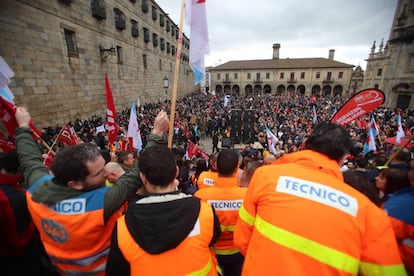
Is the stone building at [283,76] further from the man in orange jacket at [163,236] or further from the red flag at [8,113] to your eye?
the man in orange jacket at [163,236]

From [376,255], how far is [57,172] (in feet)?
6.52

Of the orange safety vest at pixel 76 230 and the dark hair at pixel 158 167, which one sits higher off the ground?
the dark hair at pixel 158 167

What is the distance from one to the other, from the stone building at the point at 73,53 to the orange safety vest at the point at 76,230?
897 centimetres

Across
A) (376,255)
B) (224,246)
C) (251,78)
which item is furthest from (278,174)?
(251,78)

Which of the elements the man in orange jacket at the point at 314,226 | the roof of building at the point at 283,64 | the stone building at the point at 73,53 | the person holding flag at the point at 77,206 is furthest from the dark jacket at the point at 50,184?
the roof of building at the point at 283,64

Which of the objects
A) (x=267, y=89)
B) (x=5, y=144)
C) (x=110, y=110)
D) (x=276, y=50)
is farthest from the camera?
(x=267, y=89)

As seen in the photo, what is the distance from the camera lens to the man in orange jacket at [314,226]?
1.04 meters

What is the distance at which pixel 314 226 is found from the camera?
1103mm

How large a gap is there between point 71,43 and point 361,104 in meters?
13.5

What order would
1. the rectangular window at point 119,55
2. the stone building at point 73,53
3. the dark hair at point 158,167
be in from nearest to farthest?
the dark hair at point 158,167 < the stone building at point 73,53 < the rectangular window at point 119,55

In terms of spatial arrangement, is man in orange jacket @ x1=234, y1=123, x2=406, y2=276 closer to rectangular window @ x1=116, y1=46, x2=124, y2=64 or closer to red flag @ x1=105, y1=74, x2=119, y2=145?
red flag @ x1=105, y1=74, x2=119, y2=145

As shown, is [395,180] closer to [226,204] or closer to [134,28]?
[226,204]

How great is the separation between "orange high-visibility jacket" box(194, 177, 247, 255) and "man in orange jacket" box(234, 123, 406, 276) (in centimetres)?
62

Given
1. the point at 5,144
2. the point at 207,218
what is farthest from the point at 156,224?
the point at 5,144
